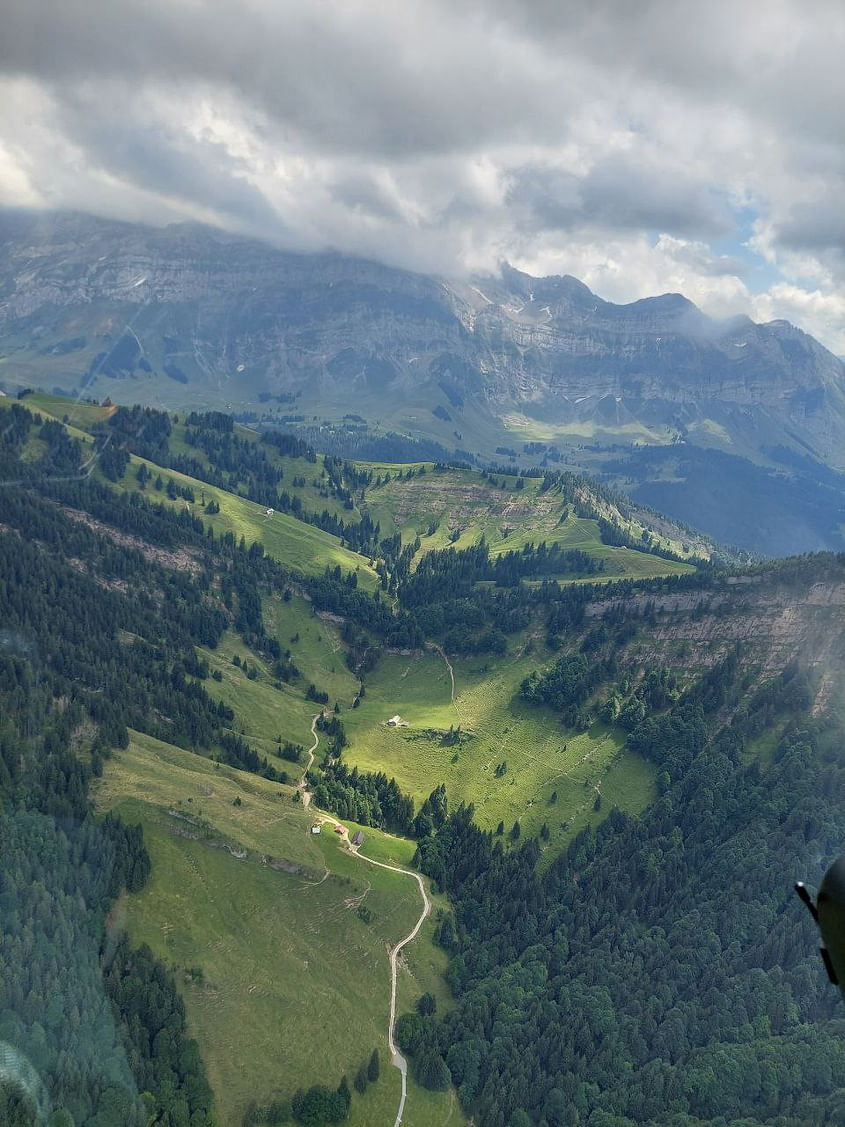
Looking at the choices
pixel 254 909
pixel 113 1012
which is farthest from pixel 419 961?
pixel 113 1012

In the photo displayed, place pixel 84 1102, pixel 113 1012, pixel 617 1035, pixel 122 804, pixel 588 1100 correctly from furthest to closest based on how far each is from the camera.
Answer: pixel 122 804
pixel 617 1035
pixel 588 1100
pixel 113 1012
pixel 84 1102

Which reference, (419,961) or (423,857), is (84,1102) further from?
(423,857)

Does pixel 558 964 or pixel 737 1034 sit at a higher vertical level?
pixel 737 1034

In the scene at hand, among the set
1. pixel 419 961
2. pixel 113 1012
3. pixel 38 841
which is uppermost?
pixel 38 841

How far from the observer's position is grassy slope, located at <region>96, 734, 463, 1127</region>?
131375 millimetres

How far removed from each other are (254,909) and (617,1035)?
237ft

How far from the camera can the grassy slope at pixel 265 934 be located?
131375 mm

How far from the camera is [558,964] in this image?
165875 millimetres

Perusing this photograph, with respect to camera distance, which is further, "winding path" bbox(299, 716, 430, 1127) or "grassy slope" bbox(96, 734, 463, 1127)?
"winding path" bbox(299, 716, 430, 1127)

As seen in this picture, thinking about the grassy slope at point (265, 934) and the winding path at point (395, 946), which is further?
the winding path at point (395, 946)

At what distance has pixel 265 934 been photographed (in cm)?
15125

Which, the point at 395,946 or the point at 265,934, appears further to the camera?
the point at 395,946

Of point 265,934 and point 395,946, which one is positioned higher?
point 265,934

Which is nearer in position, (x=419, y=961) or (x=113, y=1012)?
(x=113, y=1012)
